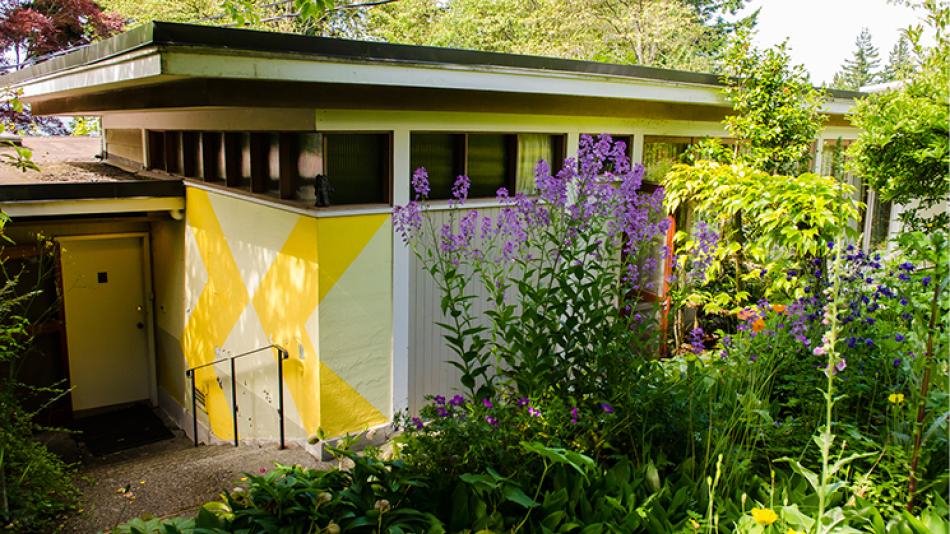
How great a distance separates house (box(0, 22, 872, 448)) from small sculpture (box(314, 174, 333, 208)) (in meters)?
0.01

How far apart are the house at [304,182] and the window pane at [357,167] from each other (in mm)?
12

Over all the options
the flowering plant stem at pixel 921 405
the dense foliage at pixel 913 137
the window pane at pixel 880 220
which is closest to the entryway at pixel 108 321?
the dense foliage at pixel 913 137

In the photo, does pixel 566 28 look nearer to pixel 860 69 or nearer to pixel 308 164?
pixel 308 164

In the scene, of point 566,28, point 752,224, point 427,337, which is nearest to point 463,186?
point 427,337

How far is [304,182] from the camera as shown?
239 inches

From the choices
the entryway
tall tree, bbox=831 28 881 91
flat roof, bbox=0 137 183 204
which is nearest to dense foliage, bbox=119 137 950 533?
flat roof, bbox=0 137 183 204

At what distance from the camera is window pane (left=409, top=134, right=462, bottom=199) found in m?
6.19

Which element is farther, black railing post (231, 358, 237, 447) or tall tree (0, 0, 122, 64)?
tall tree (0, 0, 122, 64)

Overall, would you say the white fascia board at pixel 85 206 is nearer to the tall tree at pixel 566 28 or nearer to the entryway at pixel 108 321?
the entryway at pixel 108 321

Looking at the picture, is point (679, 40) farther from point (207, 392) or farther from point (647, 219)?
point (647, 219)

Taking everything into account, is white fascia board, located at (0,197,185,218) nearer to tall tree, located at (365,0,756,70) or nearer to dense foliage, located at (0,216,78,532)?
dense foliage, located at (0,216,78,532)

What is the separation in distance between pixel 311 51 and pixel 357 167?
133 cm

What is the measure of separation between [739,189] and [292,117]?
387 cm

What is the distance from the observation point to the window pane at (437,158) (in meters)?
6.19
